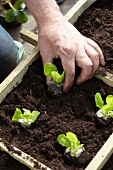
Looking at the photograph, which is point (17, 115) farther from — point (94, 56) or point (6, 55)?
point (6, 55)

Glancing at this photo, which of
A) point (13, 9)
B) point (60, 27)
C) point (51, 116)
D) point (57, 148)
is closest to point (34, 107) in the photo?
point (51, 116)

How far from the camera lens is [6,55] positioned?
1889 mm

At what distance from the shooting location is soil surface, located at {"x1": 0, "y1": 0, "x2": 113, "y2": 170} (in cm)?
133

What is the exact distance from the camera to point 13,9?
2242mm

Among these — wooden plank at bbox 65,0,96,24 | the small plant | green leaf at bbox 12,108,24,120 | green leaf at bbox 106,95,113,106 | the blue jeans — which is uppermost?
green leaf at bbox 12,108,24,120

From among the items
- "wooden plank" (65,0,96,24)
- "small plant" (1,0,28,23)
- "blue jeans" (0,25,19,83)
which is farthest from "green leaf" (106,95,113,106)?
"small plant" (1,0,28,23)

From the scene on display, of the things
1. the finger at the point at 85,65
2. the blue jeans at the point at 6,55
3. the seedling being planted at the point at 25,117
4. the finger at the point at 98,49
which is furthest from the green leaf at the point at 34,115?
the blue jeans at the point at 6,55

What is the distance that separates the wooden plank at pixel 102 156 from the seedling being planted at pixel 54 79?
313 millimetres

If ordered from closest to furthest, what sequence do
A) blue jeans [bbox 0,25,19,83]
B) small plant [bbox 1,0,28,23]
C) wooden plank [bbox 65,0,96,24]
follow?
wooden plank [bbox 65,0,96,24] → blue jeans [bbox 0,25,19,83] → small plant [bbox 1,0,28,23]

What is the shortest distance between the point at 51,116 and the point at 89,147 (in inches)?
7.6

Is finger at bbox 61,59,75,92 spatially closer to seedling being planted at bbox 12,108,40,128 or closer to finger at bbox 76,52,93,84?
finger at bbox 76,52,93,84

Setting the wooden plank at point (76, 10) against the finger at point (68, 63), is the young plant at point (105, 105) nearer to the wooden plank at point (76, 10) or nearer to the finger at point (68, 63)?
the finger at point (68, 63)

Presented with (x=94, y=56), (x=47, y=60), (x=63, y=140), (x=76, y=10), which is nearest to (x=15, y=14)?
(x=76, y=10)

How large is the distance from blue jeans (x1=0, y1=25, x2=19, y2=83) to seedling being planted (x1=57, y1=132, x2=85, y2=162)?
25.1 inches
